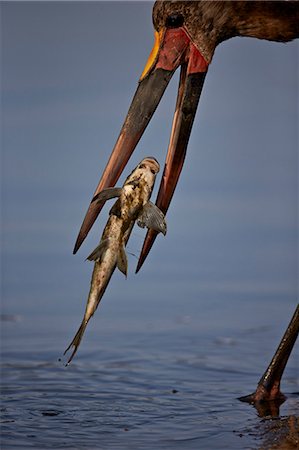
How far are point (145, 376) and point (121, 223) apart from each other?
1775 millimetres

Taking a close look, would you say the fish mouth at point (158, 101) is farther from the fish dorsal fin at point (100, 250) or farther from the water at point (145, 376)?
the water at point (145, 376)

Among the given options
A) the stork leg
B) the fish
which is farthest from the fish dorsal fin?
the stork leg

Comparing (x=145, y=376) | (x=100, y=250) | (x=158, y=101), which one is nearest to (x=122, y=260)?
(x=100, y=250)

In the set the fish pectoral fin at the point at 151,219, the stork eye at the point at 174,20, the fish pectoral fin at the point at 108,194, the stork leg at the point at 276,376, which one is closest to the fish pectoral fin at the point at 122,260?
the fish pectoral fin at the point at 151,219

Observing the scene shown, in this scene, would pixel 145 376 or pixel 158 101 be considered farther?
pixel 145 376

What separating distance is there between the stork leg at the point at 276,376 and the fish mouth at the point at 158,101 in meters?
0.98

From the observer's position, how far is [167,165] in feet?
21.6

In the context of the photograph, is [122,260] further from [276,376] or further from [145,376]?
[145,376]

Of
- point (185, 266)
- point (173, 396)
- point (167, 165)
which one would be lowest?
point (185, 266)

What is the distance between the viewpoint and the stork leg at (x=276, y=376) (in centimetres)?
670

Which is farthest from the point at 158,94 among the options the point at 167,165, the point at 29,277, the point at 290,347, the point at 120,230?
the point at 29,277

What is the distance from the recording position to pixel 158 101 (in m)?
6.43

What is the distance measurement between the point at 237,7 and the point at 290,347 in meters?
1.90

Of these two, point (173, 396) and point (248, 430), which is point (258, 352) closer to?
point (173, 396)
